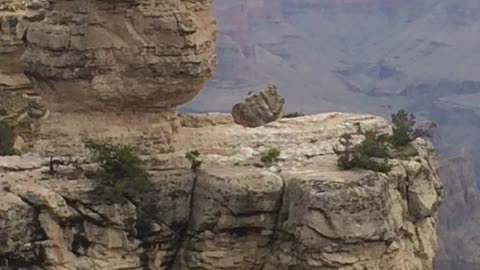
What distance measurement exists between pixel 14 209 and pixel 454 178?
56.1 meters

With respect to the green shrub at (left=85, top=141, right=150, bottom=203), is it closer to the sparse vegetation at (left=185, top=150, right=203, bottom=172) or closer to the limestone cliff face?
the limestone cliff face

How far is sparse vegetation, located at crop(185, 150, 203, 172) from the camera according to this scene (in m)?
27.8

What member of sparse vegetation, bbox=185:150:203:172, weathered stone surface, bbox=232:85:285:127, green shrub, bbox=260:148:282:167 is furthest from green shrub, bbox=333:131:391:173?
weathered stone surface, bbox=232:85:285:127

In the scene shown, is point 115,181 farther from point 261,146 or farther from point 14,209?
point 261,146

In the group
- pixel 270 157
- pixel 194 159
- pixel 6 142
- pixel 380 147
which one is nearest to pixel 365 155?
pixel 380 147

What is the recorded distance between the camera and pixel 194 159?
1102 inches

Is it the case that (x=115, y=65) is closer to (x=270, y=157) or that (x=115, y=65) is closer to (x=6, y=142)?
(x=270, y=157)

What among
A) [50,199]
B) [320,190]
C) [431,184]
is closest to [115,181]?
[50,199]

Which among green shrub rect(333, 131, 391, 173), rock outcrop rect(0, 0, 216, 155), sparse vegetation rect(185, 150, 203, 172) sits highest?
rock outcrop rect(0, 0, 216, 155)

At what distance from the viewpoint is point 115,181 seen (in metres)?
26.8

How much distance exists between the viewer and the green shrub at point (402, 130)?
29.3 metres

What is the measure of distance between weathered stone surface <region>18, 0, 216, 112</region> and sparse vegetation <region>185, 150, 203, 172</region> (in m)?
1.26

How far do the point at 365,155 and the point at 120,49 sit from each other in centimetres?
495

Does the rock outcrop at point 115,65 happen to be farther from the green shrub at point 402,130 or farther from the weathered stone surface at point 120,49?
the green shrub at point 402,130
